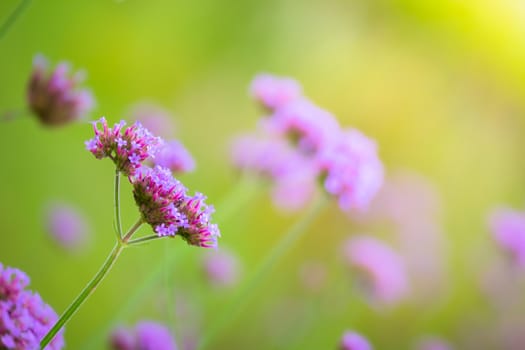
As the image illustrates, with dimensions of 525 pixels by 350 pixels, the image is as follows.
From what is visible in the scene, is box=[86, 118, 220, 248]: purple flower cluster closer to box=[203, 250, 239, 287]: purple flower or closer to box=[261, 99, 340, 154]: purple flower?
box=[261, 99, 340, 154]: purple flower

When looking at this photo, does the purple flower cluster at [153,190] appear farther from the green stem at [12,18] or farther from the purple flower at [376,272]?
the purple flower at [376,272]

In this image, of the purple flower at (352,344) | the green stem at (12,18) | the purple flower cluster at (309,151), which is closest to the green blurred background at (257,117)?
the purple flower cluster at (309,151)

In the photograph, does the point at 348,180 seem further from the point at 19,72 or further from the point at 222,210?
the point at 19,72

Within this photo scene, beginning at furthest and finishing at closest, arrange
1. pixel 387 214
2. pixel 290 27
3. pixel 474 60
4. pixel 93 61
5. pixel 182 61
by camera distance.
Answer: pixel 474 60
pixel 290 27
pixel 182 61
pixel 93 61
pixel 387 214

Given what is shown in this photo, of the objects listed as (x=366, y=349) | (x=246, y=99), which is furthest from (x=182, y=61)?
(x=366, y=349)

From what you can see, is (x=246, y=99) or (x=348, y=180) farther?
(x=246, y=99)

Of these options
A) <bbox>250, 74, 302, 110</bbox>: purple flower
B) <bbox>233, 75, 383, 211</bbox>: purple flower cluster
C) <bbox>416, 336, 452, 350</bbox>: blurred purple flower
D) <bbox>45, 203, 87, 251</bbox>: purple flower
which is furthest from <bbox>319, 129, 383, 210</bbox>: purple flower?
<bbox>45, 203, 87, 251</bbox>: purple flower

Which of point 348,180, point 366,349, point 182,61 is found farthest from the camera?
point 182,61
